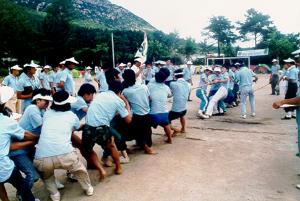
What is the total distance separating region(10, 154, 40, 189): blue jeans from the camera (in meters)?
4.23

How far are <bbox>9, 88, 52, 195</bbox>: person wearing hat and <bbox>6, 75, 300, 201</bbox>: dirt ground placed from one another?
0.73 metres

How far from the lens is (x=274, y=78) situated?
16375mm

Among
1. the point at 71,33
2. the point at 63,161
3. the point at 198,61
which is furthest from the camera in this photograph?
the point at 198,61

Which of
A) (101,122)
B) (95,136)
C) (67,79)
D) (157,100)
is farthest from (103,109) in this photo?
(67,79)

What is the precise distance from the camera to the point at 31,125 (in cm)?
474

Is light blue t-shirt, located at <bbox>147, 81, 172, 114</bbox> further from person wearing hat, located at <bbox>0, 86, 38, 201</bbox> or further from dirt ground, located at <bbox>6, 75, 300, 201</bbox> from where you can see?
person wearing hat, located at <bbox>0, 86, 38, 201</bbox>

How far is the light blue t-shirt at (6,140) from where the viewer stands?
12.9 ft

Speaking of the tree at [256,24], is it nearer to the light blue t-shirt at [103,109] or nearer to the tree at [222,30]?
the tree at [222,30]

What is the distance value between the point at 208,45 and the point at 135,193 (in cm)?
5805

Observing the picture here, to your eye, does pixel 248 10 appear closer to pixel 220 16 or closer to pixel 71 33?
pixel 220 16

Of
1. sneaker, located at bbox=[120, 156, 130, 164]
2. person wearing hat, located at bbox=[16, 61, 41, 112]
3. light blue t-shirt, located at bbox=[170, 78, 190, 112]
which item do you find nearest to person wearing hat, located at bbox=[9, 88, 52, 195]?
sneaker, located at bbox=[120, 156, 130, 164]

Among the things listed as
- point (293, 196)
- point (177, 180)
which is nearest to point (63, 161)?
point (177, 180)

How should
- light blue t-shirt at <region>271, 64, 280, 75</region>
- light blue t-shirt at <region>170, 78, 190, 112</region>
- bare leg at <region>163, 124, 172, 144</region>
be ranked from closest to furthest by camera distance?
bare leg at <region>163, 124, 172, 144</region>, light blue t-shirt at <region>170, 78, 190, 112</region>, light blue t-shirt at <region>271, 64, 280, 75</region>

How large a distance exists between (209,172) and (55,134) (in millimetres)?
2542
